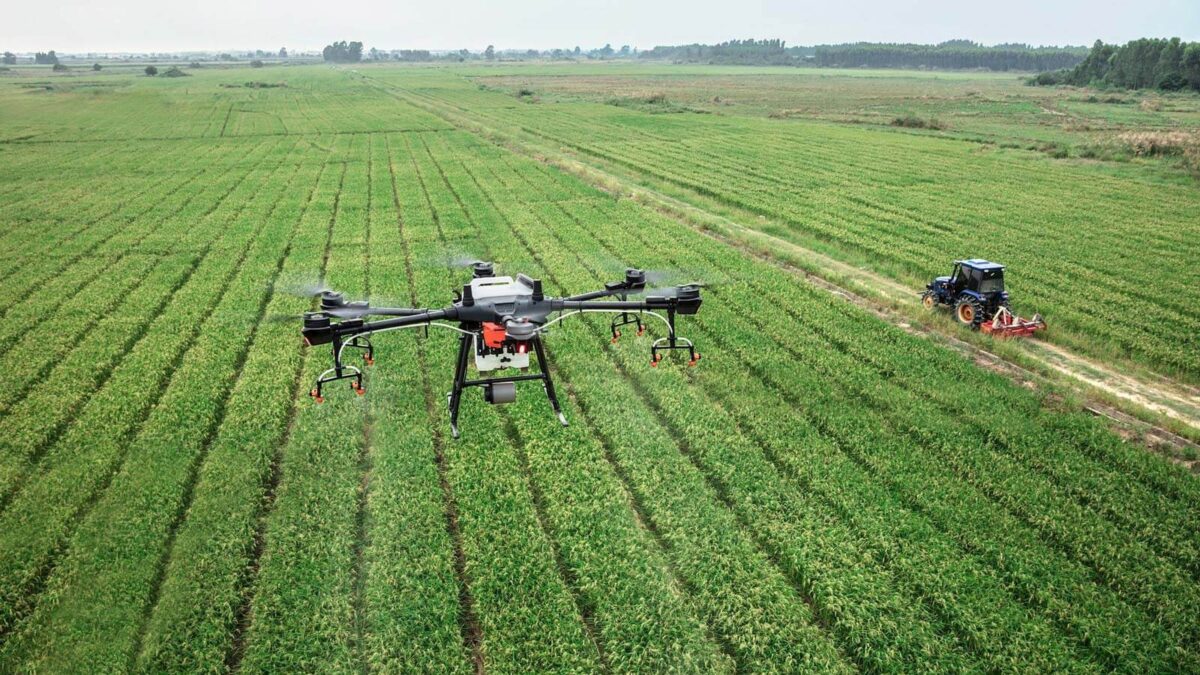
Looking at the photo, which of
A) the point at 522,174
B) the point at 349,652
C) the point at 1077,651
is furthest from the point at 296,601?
the point at 522,174

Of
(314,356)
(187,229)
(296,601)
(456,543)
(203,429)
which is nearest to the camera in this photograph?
(296,601)

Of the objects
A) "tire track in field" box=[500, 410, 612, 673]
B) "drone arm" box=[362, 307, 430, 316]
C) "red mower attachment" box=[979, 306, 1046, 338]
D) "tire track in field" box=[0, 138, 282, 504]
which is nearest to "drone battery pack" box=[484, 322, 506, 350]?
"drone arm" box=[362, 307, 430, 316]

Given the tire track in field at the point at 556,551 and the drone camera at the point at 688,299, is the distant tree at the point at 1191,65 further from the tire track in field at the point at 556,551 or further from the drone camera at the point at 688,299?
the tire track in field at the point at 556,551

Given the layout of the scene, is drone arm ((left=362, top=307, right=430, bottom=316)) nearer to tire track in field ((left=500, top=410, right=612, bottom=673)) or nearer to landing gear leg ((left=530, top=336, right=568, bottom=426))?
landing gear leg ((left=530, top=336, right=568, bottom=426))

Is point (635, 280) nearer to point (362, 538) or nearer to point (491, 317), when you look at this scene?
point (491, 317)

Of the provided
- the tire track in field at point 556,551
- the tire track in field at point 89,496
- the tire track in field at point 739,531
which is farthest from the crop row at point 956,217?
the tire track in field at point 89,496

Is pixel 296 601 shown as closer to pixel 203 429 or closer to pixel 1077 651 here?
pixel 203 429

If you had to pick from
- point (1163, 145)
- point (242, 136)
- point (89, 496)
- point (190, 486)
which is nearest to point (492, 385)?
point (190, 486)
